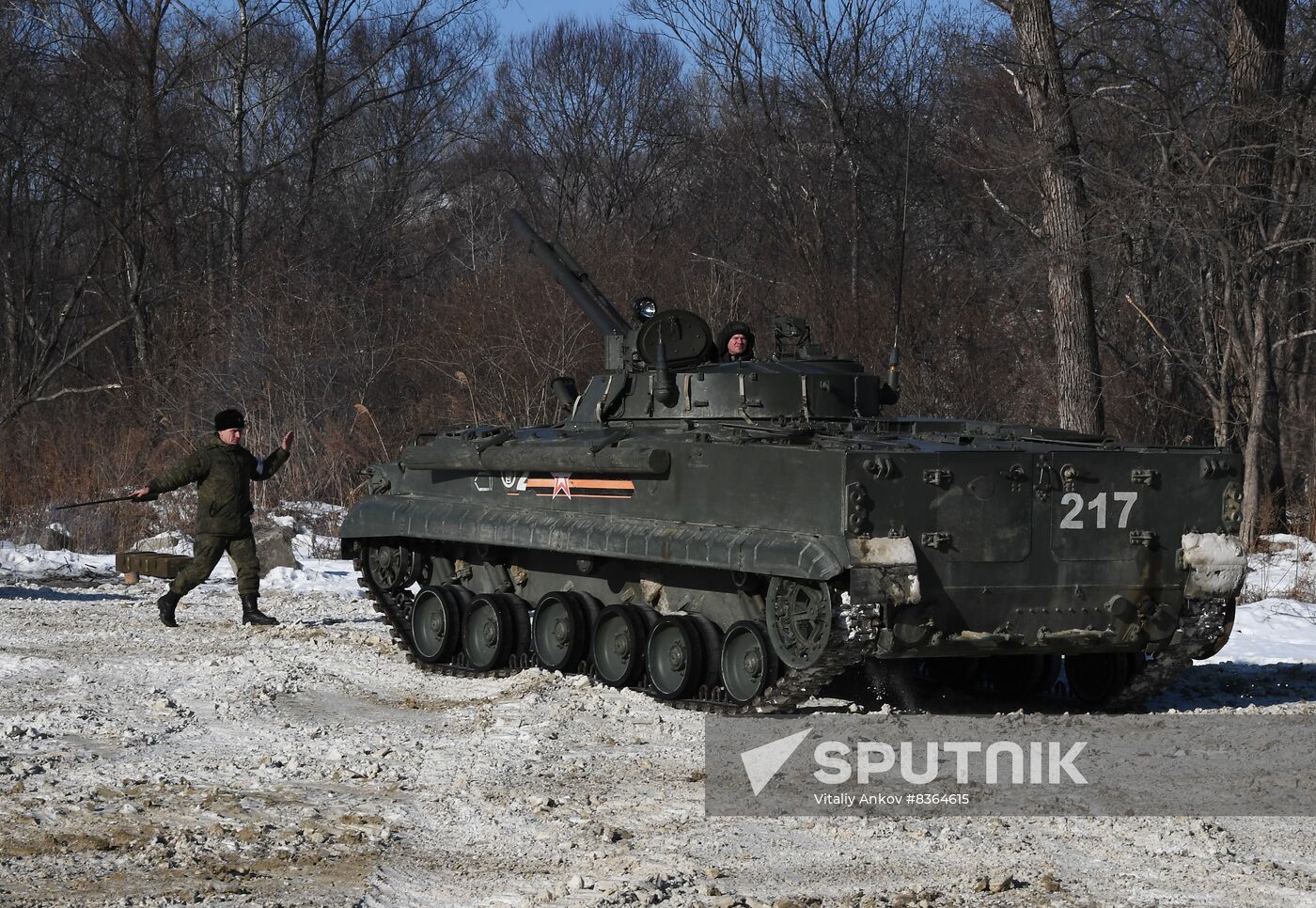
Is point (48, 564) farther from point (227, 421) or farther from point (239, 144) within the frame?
point (239, 144)

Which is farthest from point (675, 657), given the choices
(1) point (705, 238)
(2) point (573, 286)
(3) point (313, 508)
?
(1) point (705, 238)

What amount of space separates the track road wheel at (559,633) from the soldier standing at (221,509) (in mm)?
2851

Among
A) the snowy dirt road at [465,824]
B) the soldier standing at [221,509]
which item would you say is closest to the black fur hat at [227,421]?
the soldier standing at [221,509]

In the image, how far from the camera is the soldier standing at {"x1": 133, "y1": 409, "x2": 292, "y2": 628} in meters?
13.5

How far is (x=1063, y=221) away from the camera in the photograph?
1750cm

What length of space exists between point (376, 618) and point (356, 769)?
668 cm

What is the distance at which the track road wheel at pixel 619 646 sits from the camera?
35.3ft

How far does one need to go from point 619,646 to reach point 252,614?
155 inches

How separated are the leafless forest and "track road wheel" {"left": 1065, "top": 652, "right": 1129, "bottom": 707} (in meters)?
6.81

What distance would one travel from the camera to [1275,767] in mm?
8312

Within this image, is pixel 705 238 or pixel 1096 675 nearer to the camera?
pixel 1096 675

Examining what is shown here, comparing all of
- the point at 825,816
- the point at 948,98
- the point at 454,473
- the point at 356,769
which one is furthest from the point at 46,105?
the point at 825,816

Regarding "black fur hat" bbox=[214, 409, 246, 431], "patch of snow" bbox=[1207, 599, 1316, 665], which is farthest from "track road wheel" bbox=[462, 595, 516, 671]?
"patch of snow" bbox=[1207, 599, 1316, 665]

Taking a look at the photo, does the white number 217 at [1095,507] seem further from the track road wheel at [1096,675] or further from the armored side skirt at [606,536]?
the armored side skirt at [606,536]
